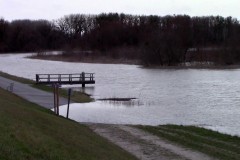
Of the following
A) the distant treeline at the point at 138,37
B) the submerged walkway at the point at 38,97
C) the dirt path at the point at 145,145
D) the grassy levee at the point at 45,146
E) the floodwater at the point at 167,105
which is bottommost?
the floodwater at the point at 167,105

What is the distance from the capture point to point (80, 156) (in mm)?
10969

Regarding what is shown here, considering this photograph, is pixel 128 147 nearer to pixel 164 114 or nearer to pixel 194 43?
pixel 164 114

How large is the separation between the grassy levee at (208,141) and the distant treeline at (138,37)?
7130cm

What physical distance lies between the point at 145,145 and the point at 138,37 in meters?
124

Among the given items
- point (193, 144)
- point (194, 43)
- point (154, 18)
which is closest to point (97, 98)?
point (193, 144)

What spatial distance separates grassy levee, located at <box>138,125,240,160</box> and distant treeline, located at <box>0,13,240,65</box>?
2807 inches

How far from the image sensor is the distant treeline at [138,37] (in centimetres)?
9519

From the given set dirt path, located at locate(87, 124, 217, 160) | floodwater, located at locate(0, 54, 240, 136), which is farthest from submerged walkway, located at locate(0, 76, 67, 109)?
dirt path, located at locate(87, 124, 217, 160)

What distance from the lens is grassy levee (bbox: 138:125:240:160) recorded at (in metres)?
15.5

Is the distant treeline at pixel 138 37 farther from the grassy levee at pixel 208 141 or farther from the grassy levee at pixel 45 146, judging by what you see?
the grassy levee at pixel 45 146

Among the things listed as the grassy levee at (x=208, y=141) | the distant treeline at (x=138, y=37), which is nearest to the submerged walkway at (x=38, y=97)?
the grassy levee at (x=208, y=141)

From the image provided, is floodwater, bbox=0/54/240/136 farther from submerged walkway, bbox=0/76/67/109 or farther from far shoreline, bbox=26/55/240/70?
far shoreline, bbox=26/55/240/70

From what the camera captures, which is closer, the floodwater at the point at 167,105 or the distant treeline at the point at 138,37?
the floodwater at the point at 167,105

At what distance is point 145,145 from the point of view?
1659 centimetres
